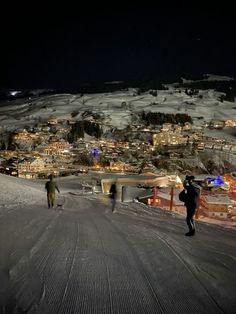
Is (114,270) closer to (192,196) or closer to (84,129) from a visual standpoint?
(192,196)

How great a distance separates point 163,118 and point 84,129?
3025 cm

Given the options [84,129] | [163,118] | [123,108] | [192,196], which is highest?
[123,108]

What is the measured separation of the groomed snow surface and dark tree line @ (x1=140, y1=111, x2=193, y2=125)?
114 meters

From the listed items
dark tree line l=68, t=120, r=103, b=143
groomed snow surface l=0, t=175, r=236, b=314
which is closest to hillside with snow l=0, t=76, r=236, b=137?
dark tree line l=68, t=120, r=103, b=143

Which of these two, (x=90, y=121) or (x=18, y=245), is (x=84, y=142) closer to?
(x=90, y=121)

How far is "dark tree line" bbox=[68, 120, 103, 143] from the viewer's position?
106 metres

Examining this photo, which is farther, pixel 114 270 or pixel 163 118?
pixel 163 118

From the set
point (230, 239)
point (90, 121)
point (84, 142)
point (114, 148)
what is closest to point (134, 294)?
point (230, 239)

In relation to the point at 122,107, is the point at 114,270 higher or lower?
lower

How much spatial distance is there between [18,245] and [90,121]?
110 meters

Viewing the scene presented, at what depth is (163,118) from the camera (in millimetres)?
125812

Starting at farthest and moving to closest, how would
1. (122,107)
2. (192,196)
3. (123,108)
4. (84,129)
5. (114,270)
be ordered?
(122,107) < (123,108) < (84,129) < (192,196) < (114,270)

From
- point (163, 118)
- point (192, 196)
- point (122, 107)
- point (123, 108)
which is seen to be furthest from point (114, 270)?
point (122, 107)

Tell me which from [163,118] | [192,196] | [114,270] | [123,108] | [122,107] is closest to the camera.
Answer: [114,270]
